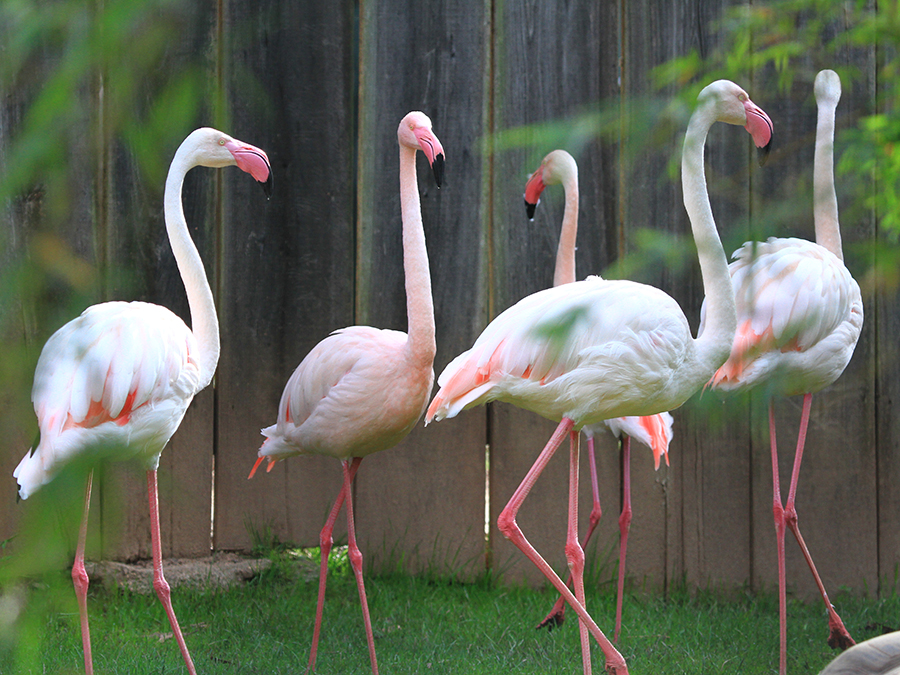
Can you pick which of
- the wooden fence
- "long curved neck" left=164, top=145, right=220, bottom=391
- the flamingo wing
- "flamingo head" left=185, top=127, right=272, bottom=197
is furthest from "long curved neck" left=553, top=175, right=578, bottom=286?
the flamingo wing

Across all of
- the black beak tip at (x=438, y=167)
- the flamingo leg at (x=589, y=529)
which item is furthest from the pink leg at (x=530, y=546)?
the black beak tip at (x=438, y=167)

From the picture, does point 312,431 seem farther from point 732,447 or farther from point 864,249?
point 864,249

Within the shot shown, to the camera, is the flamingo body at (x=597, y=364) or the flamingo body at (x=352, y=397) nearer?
the flamingo body at (x=597, y=364)

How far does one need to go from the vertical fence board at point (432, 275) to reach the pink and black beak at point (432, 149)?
64 centimetres

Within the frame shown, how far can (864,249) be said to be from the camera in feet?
2.57

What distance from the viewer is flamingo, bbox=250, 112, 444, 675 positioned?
3291mm

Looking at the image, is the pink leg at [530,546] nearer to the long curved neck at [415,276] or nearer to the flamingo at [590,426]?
the long curved neck at [415,276]

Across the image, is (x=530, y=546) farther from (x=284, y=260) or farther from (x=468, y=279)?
(x=284, y=260)

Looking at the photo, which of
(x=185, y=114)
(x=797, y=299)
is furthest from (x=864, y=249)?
(x=797, y=299)

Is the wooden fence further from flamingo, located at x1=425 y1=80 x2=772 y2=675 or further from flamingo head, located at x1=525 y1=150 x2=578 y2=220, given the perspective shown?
flamingo, located at x1=425 y1=80 x2=772 y2=675

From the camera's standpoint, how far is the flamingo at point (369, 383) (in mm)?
3291

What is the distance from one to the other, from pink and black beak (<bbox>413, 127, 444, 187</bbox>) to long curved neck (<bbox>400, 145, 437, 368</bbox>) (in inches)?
4.3

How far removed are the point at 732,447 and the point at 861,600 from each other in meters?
0.85

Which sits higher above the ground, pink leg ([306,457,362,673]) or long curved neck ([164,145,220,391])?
long curved neck ([164,145,220,391])
